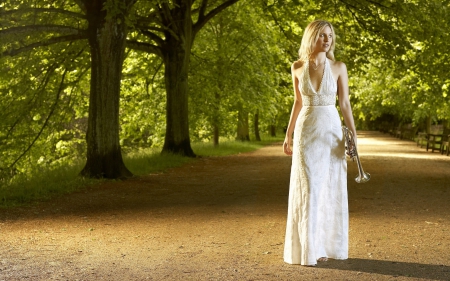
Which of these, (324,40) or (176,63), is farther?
(176,63)

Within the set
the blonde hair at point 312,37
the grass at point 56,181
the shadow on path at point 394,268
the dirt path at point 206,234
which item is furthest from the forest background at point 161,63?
the shadow on path at point 394,268

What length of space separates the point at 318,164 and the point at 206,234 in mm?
2518

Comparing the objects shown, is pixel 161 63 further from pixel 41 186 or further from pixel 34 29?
pixel 41 186

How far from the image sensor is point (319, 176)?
7184 mm

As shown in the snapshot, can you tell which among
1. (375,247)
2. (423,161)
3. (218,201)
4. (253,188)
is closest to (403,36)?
(423,161)

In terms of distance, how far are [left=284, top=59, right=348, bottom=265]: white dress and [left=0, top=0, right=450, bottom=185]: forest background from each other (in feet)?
28.8

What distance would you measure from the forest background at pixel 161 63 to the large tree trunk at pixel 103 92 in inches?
0.9

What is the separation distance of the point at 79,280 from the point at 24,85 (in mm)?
16482

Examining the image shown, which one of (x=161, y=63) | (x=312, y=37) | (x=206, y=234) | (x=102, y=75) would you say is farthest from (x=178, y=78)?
(x=312, y=37)

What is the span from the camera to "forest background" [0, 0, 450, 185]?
17.0m

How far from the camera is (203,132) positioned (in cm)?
4184

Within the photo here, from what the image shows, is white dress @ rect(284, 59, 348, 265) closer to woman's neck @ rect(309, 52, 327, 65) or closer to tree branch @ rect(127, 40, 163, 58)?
woman's neck @ rect(309, 52, 327, 65)

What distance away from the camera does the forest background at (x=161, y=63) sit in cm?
1703

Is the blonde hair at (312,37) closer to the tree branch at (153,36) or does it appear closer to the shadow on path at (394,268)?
the shadow on path at (394,268)
